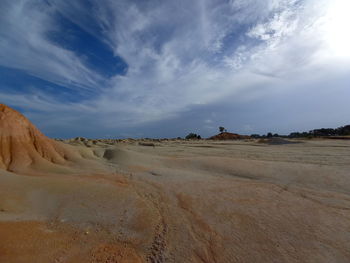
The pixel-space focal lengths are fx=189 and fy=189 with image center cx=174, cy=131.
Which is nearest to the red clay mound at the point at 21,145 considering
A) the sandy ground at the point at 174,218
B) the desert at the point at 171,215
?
the desert at the point at 171,215

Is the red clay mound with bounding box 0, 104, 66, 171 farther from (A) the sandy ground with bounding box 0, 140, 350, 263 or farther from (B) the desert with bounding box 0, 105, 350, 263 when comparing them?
(A) the sandy ground with bounding box 0, 140, 350, 263

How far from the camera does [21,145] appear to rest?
694cm

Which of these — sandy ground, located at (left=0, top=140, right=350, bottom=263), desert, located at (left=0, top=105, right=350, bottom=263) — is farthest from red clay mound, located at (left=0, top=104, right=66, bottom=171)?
sandy ground, located at (left=0, top=140, right=350, bottom=263)

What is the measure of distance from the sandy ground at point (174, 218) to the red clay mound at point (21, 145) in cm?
124

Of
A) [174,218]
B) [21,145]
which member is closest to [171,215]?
[174,218]

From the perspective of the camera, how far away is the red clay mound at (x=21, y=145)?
6.46m

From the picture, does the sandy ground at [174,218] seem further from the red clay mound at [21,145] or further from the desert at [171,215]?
the red clay mound at [21,145]

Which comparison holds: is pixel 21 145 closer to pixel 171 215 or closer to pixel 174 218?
pixel 171 215

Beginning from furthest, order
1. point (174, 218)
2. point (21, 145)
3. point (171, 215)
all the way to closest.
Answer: point (21, 145)
point (171, 215)
point (174, 218)

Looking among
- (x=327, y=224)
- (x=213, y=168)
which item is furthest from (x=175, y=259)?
(x=213, y=168)

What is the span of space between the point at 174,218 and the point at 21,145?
6733 millimetres

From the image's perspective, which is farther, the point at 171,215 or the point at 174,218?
the point at 171,215

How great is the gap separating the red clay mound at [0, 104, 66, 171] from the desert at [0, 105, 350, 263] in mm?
62

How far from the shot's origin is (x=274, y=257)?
96.3 inches
